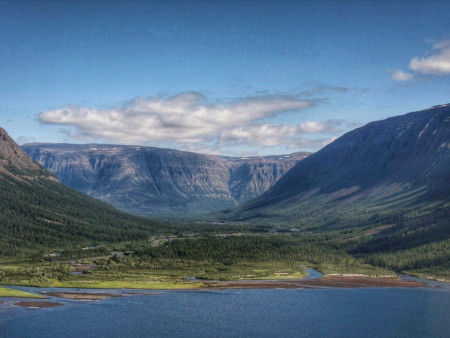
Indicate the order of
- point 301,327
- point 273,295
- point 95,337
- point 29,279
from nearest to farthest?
point 95,337, point 301,327, point 273,295, point 29,279

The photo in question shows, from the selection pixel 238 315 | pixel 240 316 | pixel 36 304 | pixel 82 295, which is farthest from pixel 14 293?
pixel 240 316

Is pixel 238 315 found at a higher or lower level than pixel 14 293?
lower

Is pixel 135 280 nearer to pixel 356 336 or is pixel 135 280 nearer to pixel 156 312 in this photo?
pixel 156 312

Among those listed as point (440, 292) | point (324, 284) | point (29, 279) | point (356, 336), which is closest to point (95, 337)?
point (356, 336)

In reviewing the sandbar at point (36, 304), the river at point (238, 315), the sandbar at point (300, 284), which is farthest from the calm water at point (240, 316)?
the sandbar at point (300, 284)

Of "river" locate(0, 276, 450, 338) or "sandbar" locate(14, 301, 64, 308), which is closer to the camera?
"river" locate(0, 276, 450, 338)

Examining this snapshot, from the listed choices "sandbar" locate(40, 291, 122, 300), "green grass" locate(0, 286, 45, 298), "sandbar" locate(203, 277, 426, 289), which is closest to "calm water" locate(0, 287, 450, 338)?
"sandbar" locate(40, 291, 122, 300)

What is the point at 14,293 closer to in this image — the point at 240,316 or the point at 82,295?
the point at 82,295

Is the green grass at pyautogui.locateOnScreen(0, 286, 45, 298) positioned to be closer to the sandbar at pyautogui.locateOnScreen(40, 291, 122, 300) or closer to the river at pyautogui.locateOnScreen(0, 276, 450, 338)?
the sandbar at pyautogui.locateOnScreen(40, 291, 122, 300)
